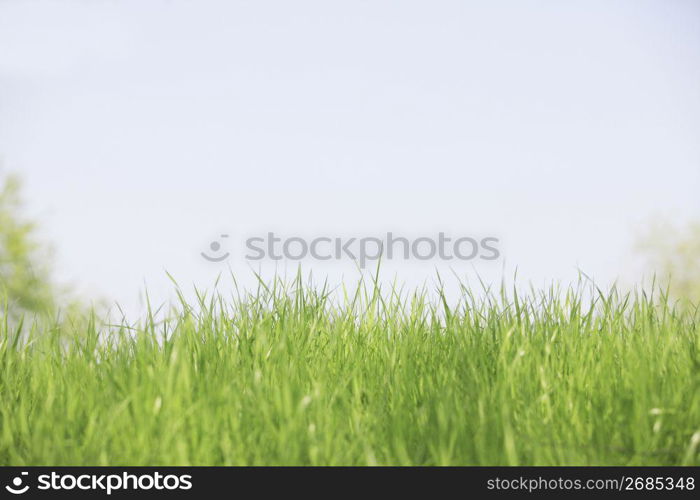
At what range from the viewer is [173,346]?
11.5 feet

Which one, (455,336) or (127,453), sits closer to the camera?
(127,453)

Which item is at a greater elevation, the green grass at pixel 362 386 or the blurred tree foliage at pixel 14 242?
the blurred tree foliage at pixel 14 242

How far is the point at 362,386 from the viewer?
329 cm

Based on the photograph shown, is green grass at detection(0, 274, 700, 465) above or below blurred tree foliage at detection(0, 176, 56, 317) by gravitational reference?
below

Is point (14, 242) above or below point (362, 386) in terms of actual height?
above

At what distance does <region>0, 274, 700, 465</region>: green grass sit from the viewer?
2717 mm

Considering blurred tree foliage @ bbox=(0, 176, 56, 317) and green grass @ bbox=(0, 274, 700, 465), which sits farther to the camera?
blurred tree foliage @ bbox=(0, 176, 56, 317)

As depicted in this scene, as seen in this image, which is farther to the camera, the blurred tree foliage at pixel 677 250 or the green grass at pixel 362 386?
the blurred tree foliage at pixel 677 250

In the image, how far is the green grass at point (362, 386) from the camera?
2.72 m

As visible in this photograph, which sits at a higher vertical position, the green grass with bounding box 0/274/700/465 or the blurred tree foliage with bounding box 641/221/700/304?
the blurred tree foliage with bounding box 641/221/700/304

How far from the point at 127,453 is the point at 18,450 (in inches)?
29.8
